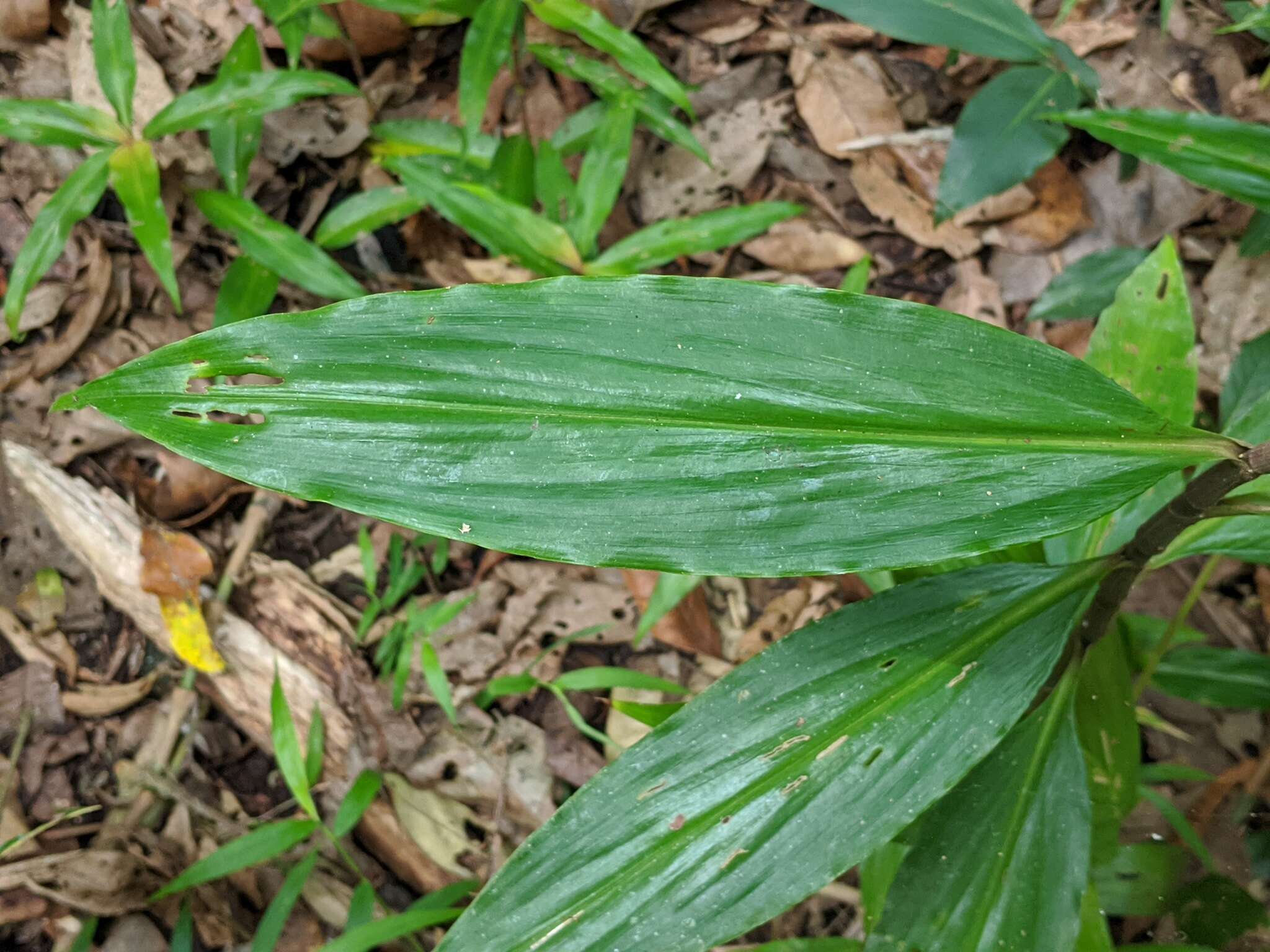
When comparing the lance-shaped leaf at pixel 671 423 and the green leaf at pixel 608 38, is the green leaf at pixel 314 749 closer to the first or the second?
the lance-shaped leaf at pixel 671 423

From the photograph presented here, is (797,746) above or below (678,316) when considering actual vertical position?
below

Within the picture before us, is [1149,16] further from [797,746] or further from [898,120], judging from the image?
[797,746]

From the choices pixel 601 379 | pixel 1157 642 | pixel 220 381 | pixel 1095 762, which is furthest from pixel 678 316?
pixel 1157 642

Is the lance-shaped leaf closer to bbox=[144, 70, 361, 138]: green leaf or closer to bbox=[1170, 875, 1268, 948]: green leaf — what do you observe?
bbox=[1170, 875, 1268, 948]: green leaf

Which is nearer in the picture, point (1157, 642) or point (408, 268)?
point (1157, 642)

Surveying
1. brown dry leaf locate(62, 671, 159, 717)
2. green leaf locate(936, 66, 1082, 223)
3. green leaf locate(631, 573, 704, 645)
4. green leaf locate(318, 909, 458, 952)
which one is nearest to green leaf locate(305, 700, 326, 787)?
green leaf locate(318, 909, 458, 952)
